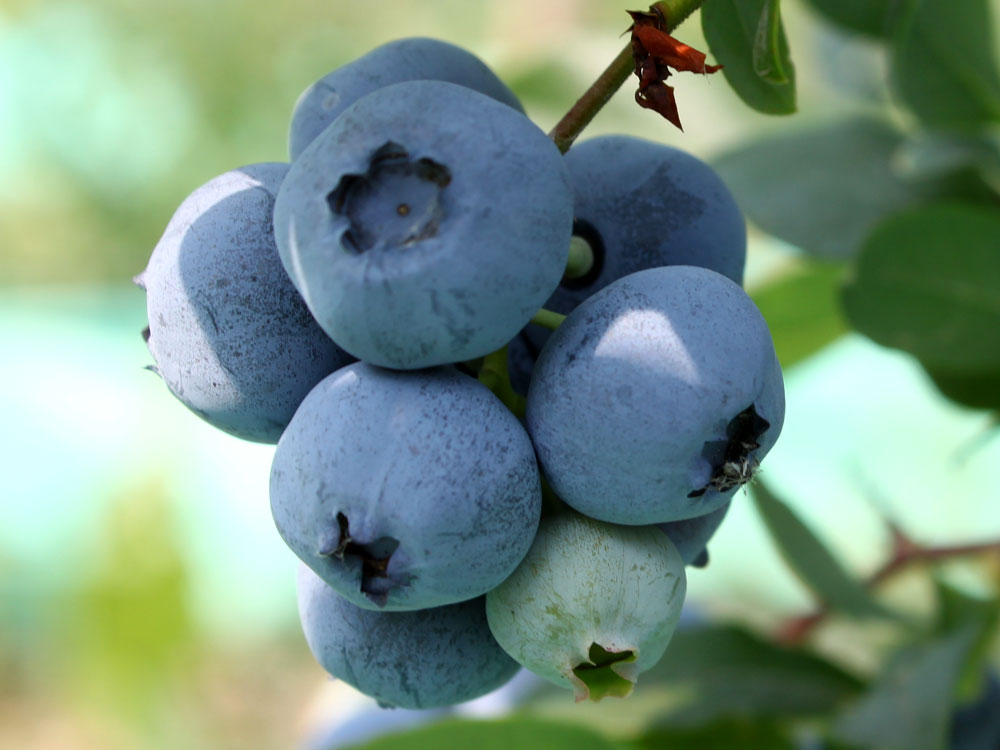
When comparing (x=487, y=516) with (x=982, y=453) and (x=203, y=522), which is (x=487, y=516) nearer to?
(x=982, y=453)

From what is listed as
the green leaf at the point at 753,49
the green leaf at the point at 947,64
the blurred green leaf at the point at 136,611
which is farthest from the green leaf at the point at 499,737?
the blurred green leaf at the point at 136,611

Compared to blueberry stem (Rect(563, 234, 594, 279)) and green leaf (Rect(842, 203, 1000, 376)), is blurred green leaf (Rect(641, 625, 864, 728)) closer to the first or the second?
green leaf (Rect(842, 203, 1000, 376))

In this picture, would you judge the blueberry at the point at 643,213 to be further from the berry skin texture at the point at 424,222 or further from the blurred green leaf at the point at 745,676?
the blurred green leaf at the point at 745,676

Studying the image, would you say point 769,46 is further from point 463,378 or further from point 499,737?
point 499,737

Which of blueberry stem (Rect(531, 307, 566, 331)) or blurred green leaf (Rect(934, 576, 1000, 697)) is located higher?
blueberry stem (Rect(531, 307, 566, 331))

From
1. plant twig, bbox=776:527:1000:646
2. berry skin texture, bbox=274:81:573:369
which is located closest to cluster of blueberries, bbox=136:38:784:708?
berry skin texture, bbox=274:81:573:369

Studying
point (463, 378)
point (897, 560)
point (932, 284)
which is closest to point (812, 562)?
point (897, 560)
